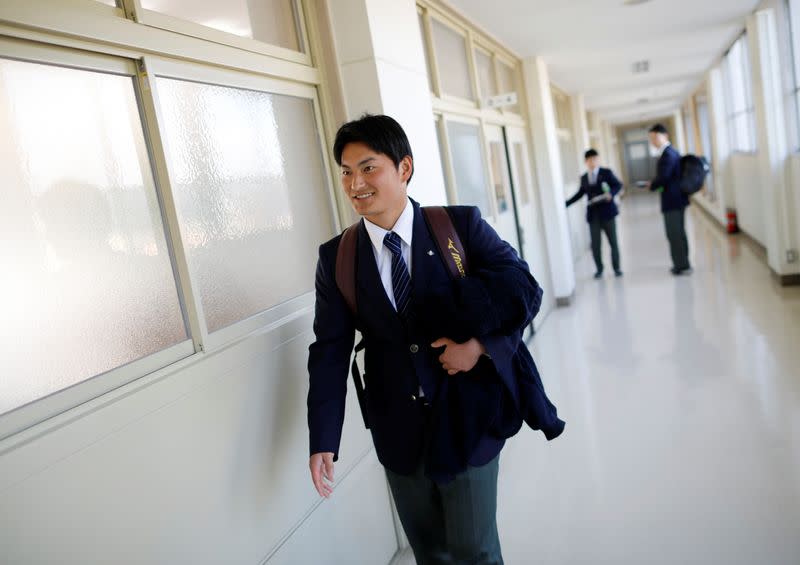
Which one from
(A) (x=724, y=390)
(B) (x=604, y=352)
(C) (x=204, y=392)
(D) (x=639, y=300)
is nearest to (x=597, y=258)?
(D) (x=639, y=300)

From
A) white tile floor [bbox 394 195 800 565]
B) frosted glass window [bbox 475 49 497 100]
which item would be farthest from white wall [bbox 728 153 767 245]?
frosted glass window [bbox 475 49 497 100]

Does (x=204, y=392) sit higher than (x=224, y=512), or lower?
higher

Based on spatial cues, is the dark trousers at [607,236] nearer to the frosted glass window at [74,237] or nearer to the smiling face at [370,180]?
the smiling face at [370,180]

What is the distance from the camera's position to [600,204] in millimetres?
8961

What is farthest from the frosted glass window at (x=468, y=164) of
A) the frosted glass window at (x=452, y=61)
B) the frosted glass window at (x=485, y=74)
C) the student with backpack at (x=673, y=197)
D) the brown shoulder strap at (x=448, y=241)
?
the student with backpack at (x=673, y=197)

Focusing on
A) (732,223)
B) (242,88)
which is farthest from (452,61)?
(732,223)

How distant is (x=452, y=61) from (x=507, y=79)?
2.37 metres

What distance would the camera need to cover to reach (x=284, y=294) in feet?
8.00

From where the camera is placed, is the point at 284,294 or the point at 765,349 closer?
the point at 284,294

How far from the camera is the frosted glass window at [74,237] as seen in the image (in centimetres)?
141

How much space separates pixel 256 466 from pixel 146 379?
53 centimetres

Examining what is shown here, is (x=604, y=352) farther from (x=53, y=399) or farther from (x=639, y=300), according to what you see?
(x=53, y=399)

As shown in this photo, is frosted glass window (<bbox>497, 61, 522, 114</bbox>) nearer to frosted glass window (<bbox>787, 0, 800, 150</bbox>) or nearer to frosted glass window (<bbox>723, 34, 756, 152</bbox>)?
frosted glass window (<bbox>787, 0, 800, 150</bbox>)

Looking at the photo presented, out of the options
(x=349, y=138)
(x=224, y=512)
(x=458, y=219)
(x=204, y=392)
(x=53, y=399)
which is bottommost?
(x=224, y=512)
